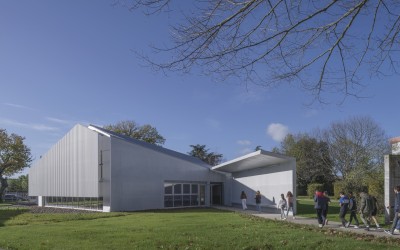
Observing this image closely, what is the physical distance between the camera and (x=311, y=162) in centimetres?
6856

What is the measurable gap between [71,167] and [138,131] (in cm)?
3755

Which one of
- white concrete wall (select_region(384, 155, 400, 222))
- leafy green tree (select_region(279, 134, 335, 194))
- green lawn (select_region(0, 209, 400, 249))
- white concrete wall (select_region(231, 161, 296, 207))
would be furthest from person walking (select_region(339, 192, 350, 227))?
leafy green tree (select_region(279, 134, 335, 194))

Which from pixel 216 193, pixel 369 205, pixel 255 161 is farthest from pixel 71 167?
pixel 369 205

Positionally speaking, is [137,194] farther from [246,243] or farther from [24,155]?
[24,155]

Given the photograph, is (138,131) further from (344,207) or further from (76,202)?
(344,207)

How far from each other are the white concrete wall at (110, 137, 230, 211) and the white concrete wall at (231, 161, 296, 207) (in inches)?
203

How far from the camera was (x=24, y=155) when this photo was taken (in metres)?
66.7

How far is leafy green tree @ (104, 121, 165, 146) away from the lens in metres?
76.4

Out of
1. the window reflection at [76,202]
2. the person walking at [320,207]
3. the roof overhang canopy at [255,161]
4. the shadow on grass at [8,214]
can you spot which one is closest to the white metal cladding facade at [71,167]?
the window reflection at [76,202]

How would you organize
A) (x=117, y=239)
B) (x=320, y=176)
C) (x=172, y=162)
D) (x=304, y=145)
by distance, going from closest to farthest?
1. (x=117, y=239)
2. (x=172, y=162)
3. (x=320, y=176)
4. (x=304, y=145)

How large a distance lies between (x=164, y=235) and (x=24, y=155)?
188 ft

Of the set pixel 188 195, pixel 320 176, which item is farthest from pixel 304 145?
pixel 188 195

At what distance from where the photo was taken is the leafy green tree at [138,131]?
76.4m

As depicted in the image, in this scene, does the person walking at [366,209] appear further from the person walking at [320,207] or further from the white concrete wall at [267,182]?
the white concrete wall at [267,182]
